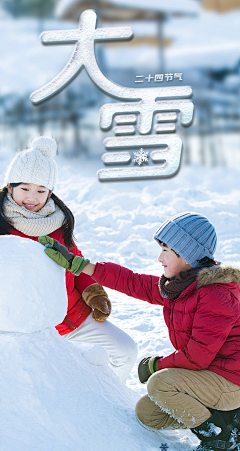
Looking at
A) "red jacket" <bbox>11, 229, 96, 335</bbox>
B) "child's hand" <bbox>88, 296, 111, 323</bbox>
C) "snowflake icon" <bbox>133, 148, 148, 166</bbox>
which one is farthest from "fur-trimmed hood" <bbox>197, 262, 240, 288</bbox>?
"snowflake icon" <bbox>133, 148, 148, 166</bbox>

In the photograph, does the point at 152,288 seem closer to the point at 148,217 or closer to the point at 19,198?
the point at 19,198

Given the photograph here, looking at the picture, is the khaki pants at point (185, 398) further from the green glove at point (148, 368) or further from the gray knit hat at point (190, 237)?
the gray knit hat at point (190, 237)

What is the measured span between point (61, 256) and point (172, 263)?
0.41m

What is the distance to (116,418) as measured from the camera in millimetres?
1393

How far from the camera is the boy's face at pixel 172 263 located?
1.63 m

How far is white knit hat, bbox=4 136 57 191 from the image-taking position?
184 cm

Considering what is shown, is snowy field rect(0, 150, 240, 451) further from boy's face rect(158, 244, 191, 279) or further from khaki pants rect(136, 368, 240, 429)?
boy's face rect(158, 244, 191, 279)

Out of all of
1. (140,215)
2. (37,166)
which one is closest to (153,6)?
(140,215)

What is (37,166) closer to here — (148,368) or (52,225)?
(52,225)

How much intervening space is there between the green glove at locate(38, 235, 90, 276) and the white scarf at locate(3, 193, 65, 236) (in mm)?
252

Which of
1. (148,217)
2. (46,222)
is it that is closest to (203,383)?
(46,222)

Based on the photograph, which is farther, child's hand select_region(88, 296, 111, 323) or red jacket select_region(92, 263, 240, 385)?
child's hand select_region(88, 296, 111, 323)

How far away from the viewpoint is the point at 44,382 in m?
1.33

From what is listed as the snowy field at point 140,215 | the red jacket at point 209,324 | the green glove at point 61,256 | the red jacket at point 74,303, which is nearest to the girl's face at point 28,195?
the red jacket at point 74,303
